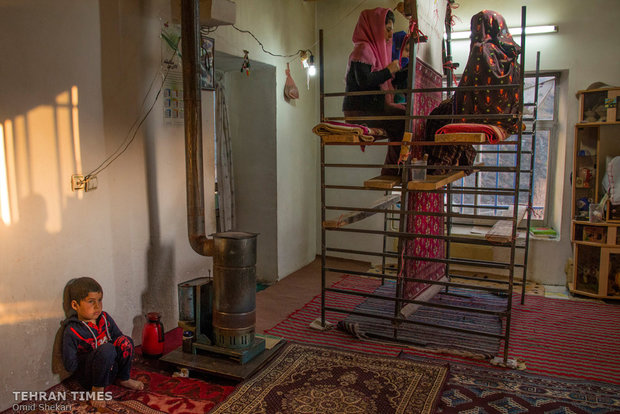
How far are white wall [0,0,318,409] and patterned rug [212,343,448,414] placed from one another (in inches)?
43.7

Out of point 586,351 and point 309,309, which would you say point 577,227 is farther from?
point 309,309

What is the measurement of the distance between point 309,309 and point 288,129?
6.62 ft

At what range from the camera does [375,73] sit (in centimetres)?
329

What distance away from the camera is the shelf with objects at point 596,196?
4387 mm

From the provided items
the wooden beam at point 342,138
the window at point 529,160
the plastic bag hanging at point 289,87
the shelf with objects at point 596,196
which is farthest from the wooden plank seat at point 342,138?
the shelf with objects at point 596,196

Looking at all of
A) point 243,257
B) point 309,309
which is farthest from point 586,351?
point 243,257

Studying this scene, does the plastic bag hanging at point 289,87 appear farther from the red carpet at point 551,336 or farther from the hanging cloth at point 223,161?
the red carpet at point 551,336

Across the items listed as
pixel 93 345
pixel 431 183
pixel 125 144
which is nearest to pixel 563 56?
pixel 431 183

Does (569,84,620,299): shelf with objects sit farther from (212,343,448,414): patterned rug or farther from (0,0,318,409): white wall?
(0,0,318,409): white wall

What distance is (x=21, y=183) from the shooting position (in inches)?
102

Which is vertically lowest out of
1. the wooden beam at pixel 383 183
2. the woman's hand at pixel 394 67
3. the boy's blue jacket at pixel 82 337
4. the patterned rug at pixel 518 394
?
the patterned rug at pixel 518 394

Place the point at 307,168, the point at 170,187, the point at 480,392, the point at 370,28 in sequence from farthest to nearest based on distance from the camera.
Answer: the point at 307,168 < the point at 170,187 < the point at 370,28 < the point at 480,392

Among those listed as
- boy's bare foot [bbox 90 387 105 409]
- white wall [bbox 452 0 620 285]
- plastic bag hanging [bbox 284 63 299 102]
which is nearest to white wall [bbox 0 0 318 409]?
boy's bare foot [bbox 90 387 105 409]

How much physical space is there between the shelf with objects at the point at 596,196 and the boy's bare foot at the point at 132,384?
3997 millimetres
